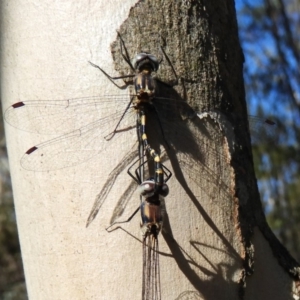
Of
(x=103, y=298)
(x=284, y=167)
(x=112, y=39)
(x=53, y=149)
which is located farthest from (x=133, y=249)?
(x=284, y=167)

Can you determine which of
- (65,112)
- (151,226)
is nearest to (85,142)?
(65,112)

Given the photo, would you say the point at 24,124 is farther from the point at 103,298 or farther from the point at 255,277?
the point at 255,277

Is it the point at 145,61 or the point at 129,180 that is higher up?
the point at 145,61

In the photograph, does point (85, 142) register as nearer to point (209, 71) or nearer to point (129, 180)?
point (129, 180)

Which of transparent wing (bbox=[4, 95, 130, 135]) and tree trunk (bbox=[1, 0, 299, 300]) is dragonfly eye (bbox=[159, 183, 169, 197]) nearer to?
tree trunk (bbox=[1, 0, 299, 300])

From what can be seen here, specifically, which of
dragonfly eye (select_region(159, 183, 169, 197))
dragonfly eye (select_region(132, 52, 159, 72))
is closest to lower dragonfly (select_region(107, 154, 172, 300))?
dragonfly eye (select_region(159, 183, 169, 197))
